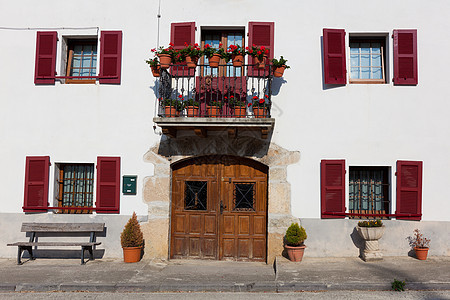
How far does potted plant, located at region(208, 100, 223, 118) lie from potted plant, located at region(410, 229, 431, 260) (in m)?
4.86

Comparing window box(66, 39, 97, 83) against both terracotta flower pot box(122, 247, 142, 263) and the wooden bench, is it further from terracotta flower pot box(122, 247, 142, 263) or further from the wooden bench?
terracotta flower pot box(122, 247, 142, 263)

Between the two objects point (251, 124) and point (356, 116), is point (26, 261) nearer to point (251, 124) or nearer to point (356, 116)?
point (251, 124)

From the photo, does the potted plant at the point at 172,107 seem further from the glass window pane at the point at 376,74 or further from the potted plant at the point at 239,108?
the glass window pane at the point at 376,74

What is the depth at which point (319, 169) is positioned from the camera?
8047 mm

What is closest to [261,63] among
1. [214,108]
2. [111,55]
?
[214,108]

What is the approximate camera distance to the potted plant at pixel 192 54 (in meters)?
7.61

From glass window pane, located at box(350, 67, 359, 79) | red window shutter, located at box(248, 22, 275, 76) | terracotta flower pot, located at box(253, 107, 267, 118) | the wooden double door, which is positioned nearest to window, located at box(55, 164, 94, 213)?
the wooden double door

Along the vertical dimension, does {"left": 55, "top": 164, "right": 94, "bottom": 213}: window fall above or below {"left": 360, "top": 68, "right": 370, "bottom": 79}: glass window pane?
below

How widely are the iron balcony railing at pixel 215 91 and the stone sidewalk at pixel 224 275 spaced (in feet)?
10.1

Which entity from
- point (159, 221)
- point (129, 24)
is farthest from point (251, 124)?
point (129, 24)

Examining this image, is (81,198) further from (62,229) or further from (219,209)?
(219,209)

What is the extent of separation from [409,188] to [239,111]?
3.94 m

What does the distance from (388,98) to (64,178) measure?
743cm

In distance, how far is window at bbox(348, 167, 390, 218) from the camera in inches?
324
